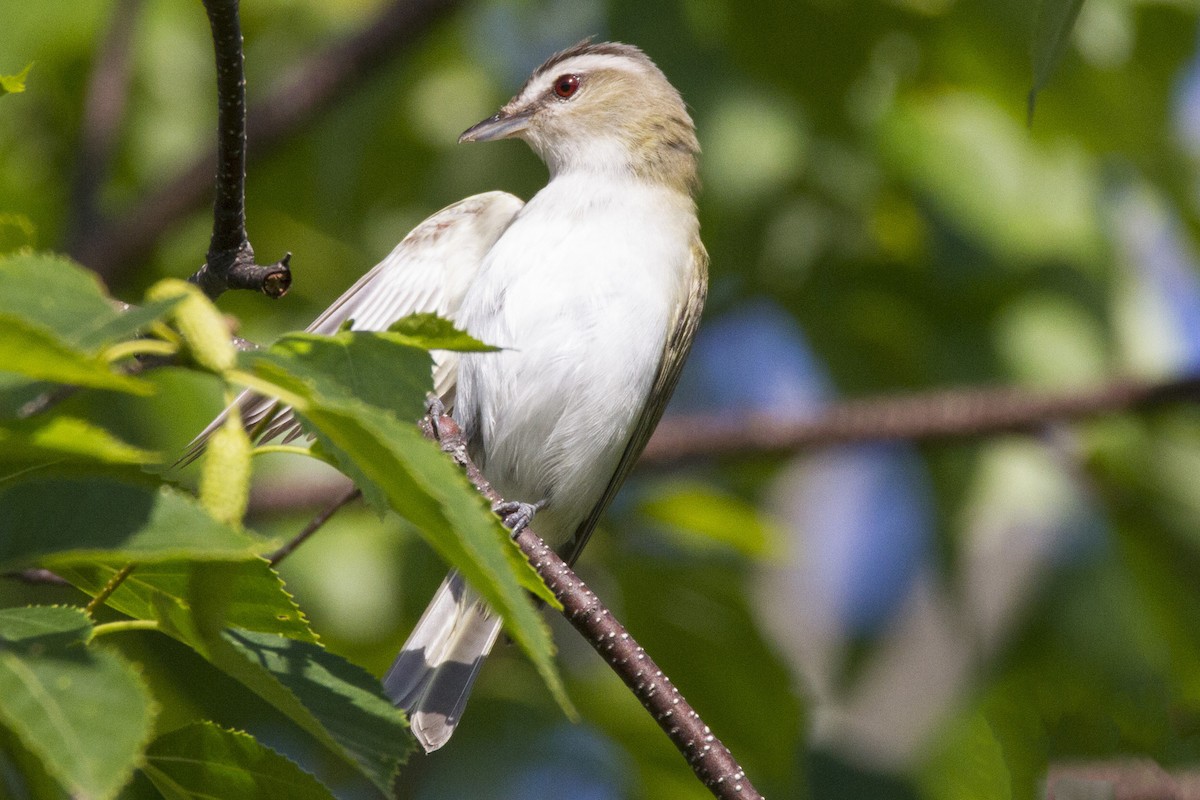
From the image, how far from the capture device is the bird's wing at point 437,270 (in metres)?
4.30

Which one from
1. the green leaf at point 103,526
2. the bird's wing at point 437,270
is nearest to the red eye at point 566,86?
the bird's wing at point 437,270

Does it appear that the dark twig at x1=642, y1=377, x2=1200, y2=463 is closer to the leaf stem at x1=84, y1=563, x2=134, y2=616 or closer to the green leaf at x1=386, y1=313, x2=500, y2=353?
the green leaf at x1=386, y1=313, x2=500, y2=353

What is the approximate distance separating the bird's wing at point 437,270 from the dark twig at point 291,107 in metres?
0.61

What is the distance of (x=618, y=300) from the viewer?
432 cm

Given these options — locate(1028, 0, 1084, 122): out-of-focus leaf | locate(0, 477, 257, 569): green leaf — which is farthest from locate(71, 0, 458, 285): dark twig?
locate(1028, 0, 1084, 122): out-of-focus leaf

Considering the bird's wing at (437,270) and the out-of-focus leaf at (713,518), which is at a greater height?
the bird's wing at (437,270)

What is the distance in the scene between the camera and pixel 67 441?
4.73 ft

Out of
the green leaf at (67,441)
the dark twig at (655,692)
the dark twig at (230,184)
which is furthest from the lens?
the dark twig at (655,692)

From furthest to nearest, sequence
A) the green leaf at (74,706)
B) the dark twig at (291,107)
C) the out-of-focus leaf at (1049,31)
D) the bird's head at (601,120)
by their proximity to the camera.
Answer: the bird's head at (601,120) → the dark twig at (291,107) → the out-of-focus leaf at (1049,31) → the green leaf at (74,706)

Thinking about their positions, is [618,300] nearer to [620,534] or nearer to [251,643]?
[620,534]

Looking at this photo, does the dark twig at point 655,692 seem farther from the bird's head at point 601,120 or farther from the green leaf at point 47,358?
the bird's head at point 601,120

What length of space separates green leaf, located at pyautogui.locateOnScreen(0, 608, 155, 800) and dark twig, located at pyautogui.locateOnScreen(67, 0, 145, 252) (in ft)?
10.7

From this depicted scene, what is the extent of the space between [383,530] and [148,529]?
3.94 metres

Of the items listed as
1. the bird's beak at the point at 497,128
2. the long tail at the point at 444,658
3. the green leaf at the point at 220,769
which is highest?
the green leaf at the point at 220,769
